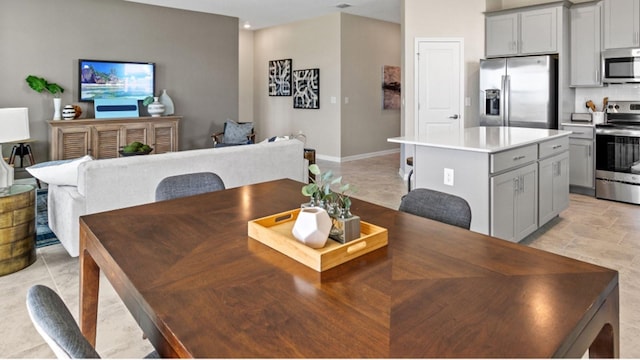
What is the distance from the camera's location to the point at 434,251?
1.35m

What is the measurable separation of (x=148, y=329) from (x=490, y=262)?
93 cm

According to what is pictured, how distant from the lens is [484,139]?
3486 millimetres

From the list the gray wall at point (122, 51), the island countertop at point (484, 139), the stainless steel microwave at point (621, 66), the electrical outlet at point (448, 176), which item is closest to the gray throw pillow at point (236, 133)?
the gray wall at point (122, 51)

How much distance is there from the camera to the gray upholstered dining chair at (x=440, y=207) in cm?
179

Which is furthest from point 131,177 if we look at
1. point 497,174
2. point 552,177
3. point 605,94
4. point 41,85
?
point 605,94

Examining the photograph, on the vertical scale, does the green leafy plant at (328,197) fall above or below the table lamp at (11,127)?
below

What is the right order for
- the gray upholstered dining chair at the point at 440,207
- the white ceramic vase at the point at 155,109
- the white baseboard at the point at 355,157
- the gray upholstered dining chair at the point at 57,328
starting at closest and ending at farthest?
1. the gray upholstered dining chair at the point at 57,328
2. the gray upholstered dining chair at the point at 440,207
3. the white ceramic vase at the point at 155,109
4. the white baseboard at the point at 355,157

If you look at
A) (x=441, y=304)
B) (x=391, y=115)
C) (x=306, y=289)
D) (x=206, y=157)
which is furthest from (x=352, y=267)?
(x=391, y=115)

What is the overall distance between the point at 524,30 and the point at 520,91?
81 centimetres

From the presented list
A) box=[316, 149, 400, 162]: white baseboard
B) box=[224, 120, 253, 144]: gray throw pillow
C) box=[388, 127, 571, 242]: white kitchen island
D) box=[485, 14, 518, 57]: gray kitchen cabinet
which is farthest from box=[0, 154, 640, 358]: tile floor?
box=[316, 149, 400, 162]: white baseboard

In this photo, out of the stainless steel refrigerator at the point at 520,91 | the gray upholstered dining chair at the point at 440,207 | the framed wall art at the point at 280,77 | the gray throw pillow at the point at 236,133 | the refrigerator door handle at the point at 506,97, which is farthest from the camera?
the framed wall art at the point at 280,77

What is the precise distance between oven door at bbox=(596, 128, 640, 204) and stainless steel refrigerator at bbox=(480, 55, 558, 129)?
2.17 ft

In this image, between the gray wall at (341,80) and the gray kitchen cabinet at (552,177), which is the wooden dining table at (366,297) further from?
the gray wall at (341,80)

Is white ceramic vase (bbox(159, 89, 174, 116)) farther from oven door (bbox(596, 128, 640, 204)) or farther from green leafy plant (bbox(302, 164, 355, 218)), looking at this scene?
green leafy plant (bbox(302, 164, 355, 218))
